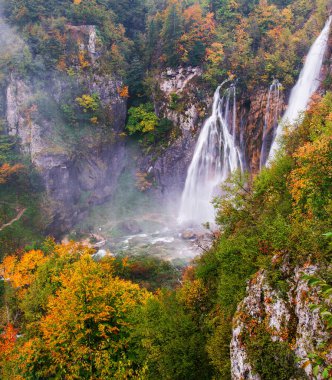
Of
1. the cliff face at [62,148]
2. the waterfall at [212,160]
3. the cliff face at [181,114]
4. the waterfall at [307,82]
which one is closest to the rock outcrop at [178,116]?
the cliff face at [181,114]

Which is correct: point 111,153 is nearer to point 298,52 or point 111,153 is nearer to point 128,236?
point 128,236

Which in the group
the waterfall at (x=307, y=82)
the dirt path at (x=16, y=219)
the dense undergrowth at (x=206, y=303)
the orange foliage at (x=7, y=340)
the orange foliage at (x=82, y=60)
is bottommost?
the orange foliage at (x=7, y=340)

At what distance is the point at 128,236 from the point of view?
35.4 metres

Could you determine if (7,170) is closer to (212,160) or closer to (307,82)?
(212,160)

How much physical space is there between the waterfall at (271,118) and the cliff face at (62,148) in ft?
63.1

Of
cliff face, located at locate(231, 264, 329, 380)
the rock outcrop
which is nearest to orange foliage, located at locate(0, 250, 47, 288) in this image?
cliff face, located at locate(231, 264, 329, 380)

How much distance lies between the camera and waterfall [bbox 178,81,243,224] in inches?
1421

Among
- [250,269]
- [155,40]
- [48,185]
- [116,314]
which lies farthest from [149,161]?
[250,269]

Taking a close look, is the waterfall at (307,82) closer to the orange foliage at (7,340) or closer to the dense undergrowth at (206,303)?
the dense undergrowth at (206,303)

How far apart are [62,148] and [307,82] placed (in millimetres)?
27005

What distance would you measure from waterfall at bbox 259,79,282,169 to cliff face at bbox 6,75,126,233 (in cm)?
1923

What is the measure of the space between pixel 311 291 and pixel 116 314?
1049cm

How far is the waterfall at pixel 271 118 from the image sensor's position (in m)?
33.4

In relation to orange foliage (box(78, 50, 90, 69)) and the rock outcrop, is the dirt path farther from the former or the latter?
orange foliage (box(78, 50, 90, 69))
